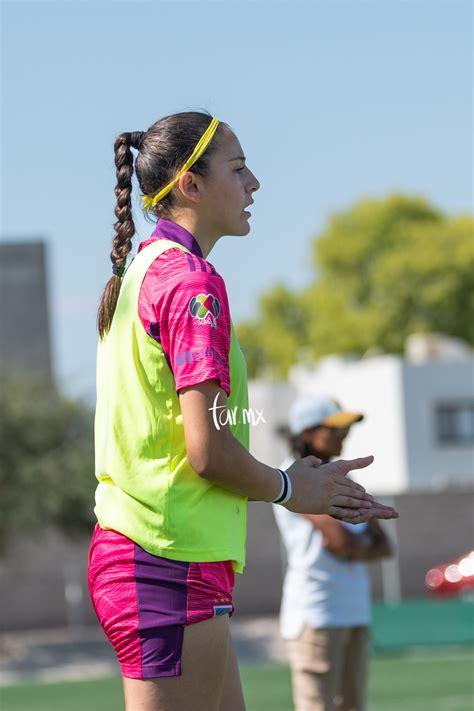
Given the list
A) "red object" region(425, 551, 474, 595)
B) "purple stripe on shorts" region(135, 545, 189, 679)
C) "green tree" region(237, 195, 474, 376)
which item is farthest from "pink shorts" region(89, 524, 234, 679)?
"green tree" region(237, 195, 474, 376)

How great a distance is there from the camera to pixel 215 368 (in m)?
2.84

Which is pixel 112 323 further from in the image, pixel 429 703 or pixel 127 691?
pixel 429 703

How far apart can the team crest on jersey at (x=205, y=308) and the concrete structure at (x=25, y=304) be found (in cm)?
4486

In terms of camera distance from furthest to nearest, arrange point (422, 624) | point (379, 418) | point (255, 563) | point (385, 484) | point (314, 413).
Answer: point (385, 484) < point (379, 418) < point (255, 563) < point (422, 624) < point (314, 413)

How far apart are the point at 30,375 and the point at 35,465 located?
8.92 feet

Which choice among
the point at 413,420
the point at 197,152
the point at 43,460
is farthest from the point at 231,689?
the point at 413,420

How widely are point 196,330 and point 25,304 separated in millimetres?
45489

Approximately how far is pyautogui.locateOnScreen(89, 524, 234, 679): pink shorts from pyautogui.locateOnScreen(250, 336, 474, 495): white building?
43729 millimetres

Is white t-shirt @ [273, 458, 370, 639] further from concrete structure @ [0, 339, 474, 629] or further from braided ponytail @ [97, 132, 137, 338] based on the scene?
concrete structure @ [0, 339, 474, 629]

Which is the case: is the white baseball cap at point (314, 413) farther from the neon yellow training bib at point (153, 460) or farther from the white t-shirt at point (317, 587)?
the neon yellow training bib at point (153, 460)

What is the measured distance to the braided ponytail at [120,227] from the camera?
3168mm

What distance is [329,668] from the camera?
5855 mm

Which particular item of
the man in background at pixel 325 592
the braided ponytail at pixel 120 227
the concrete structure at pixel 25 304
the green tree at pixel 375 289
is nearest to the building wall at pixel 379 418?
the concrete structure at pixel 25 304

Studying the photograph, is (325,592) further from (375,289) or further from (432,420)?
(375,289)
